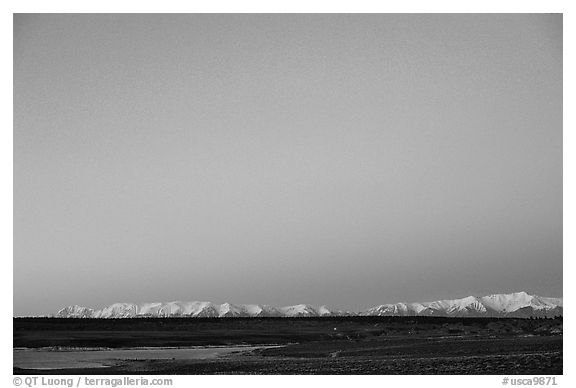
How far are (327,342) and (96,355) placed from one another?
2663mm

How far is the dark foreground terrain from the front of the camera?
11.7 meters

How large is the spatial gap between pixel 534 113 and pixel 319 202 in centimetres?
265

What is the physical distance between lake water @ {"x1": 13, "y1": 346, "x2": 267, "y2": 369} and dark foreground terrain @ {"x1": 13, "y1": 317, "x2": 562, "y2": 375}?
7 cm

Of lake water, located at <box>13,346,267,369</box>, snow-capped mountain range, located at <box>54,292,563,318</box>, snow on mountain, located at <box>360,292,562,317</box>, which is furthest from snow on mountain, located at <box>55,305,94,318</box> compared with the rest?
snow on mountain, located at <box>360,292,562,317</box>

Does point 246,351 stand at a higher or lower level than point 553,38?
lower

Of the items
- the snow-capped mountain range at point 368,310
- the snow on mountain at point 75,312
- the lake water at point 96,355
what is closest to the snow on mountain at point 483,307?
the snow-capped mountain range at point 368,310

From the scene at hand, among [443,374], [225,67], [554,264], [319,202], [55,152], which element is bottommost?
[443,374]

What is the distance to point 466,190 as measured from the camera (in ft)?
39.5

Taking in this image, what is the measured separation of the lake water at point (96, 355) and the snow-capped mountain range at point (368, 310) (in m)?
Result: 0.40

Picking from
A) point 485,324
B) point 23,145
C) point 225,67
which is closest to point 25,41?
point 23,145

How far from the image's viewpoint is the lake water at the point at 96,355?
11.8 meters

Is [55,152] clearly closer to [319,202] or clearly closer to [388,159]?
[319,202]

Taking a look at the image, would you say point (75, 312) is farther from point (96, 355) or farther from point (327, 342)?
point (327, 342)

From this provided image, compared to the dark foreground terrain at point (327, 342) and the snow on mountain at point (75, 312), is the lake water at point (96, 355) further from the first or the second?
the snow on mountain at point (75, 312)
